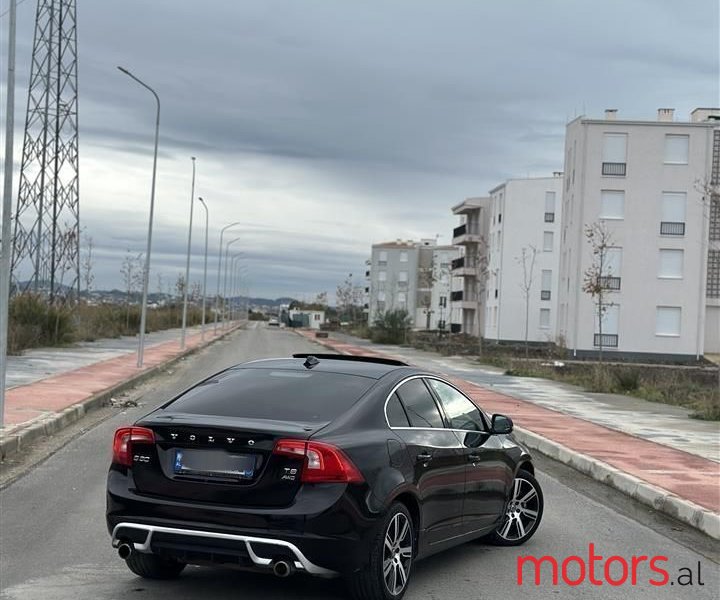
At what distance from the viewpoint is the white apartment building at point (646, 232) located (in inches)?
2176

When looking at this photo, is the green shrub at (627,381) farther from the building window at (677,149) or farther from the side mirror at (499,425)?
the building window at (677,149)

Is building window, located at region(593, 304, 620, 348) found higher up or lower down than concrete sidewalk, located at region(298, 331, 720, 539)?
higher up

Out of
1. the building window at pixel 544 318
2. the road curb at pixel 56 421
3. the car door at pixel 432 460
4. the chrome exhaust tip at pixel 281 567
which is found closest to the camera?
the chrome exhaust tip at pixel 281 567

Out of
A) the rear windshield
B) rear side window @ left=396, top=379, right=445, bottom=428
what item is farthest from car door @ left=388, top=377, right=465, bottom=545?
the rear windshield

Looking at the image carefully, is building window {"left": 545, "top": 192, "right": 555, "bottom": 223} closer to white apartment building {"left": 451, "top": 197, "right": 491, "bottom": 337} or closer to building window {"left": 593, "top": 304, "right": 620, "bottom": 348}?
white apartment building {"left": 451, "top": 197, "right": 491, "bottom": 337}

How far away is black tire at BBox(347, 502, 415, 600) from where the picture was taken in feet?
18.3

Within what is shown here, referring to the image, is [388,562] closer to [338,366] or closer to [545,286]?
[338,366]

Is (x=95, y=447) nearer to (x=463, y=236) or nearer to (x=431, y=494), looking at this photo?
(x=431, y=494)

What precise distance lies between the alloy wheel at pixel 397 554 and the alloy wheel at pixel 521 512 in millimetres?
1996

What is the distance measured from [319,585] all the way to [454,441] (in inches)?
53.8

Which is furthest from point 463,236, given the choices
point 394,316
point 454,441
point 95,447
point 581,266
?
point 454,441

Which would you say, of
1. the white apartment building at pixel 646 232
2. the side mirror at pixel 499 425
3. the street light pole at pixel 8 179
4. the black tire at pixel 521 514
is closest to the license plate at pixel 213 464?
the side mirror at pixel 499 425

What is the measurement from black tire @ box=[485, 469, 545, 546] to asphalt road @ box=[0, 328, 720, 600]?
0.10m

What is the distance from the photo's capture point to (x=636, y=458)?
42.9 feet
